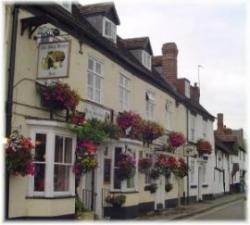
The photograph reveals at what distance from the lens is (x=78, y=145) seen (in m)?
13.2

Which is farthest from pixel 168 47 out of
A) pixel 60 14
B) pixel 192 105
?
pixel 60 14

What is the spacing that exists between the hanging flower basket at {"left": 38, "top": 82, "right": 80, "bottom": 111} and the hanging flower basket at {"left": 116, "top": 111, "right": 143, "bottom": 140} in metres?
4.51

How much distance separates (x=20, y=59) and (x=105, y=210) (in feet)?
21.4

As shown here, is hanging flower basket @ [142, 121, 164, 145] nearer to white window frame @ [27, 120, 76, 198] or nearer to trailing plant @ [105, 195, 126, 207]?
trailing plant @ [105, 195, 126, 207]

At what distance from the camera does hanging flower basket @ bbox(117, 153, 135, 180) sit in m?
16.3

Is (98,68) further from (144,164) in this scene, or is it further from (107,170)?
(144,164)

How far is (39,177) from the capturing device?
11.9 meters

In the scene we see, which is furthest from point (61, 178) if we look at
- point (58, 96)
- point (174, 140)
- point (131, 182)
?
point (174, 140)

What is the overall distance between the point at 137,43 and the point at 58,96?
1066 centimetres

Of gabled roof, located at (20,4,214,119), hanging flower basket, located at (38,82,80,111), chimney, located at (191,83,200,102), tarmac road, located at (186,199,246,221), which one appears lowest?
tarmac road, located at (186,199,246,221)

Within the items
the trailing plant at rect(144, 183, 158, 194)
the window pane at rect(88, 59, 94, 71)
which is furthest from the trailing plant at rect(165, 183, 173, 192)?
the window pane at rect(88, 59, 94, 71)

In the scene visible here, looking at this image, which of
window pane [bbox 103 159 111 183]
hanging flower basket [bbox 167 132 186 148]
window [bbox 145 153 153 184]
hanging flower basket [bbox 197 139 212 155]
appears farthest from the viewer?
hanging flower basket [bbox 197 139 212 155]

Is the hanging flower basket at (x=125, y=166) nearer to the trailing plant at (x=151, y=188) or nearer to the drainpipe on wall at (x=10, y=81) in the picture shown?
the trailing plant at (x=151, y=188)

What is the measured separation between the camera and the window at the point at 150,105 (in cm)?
2036
